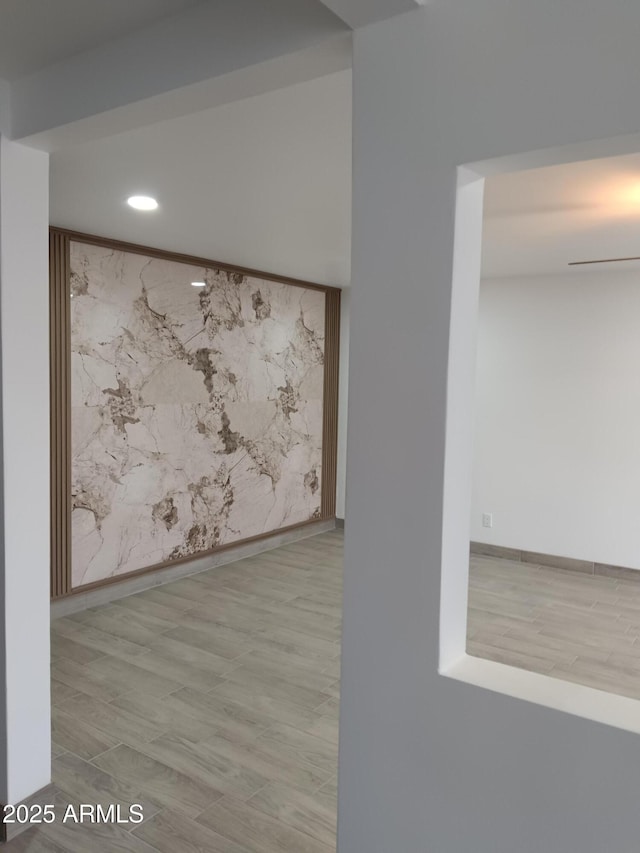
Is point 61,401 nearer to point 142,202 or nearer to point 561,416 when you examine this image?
point 142,202

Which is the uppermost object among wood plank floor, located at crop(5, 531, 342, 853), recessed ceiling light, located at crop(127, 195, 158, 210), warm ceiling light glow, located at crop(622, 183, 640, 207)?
warm ceiling light glow, located at crop(622, 183, 640, 207)

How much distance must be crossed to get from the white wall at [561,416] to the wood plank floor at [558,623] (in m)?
0.37

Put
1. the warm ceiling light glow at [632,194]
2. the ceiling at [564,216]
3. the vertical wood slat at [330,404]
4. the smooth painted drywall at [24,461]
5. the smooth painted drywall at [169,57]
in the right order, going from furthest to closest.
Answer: the vertical wood slat at [330,404] < the warm ceiling light glow at [632,194] < the ceiling at [564,216] < the smooth painted drywall at [24,461] < the smooth painted drywall at [169,57]

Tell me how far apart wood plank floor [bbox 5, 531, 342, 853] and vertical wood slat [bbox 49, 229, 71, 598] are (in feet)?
1.46

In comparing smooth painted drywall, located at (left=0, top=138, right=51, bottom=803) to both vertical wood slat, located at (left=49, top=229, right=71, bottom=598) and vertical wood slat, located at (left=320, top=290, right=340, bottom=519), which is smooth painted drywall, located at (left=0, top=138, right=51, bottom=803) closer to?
vertical wood slat, located at (left=49, top=229, right=71, bottom=598)

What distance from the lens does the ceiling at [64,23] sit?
66.1 inches

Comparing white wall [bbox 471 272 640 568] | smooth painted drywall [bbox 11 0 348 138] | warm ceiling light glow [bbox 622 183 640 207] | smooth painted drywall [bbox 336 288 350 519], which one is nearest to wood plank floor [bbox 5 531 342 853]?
white wall [bbox 471 272 640 568]

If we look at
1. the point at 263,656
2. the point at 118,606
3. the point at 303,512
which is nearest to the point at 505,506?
the point at 303,512

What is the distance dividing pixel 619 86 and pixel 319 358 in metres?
5.48

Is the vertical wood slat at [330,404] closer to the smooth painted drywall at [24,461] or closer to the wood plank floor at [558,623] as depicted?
the wood plank floor at [558,623]

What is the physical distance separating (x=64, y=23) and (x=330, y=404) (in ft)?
16.9

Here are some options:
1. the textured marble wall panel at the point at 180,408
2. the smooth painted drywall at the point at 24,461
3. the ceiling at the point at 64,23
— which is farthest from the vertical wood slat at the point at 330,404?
the ceiling at the point at 64,23

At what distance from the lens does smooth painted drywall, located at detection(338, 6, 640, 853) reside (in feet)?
3.92

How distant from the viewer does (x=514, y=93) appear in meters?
1.25
